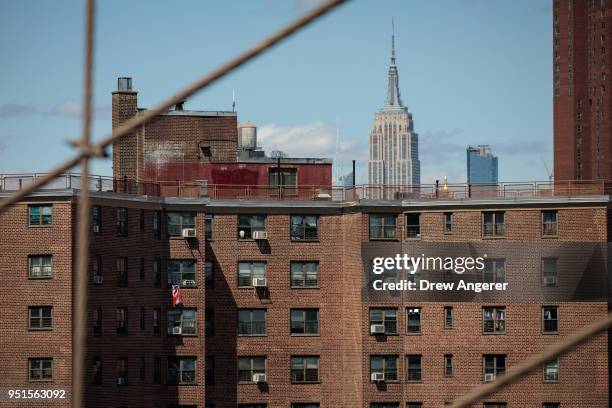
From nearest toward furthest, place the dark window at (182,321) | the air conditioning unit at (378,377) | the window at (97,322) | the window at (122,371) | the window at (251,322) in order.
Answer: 1. the window at (97,322)
2. the window at (122,371)
3. the dark window at (182,321)
4. the air conditioning unit at (378,377)
5. the window at (251,322)

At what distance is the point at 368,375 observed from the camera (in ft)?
256

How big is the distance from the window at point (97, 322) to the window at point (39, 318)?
3560 millimetres

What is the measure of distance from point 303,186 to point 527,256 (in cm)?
1448

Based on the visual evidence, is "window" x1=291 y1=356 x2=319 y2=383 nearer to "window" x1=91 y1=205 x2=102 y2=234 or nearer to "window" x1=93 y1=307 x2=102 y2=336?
"window" x1=93 y1=307 x2=102 y2=336

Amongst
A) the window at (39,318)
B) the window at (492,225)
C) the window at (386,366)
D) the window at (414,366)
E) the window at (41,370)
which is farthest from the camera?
the window at (386,366)

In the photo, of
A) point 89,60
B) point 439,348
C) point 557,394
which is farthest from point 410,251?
point 89,60

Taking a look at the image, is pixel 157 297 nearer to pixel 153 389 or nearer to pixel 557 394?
pixel 153 389

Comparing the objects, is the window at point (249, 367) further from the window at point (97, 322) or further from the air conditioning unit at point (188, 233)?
the window at point (97, 322)

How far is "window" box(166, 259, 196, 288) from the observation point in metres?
77.6

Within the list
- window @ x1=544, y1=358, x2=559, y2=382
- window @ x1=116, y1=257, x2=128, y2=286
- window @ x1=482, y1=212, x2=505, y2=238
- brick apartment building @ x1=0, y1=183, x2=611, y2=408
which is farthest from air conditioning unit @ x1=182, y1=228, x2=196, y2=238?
window @ x1=544, y1=358, x2=559, y2=382

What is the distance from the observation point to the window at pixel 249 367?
7900 cm

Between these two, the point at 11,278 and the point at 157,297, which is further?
the point at 157,297

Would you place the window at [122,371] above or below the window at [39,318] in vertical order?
below

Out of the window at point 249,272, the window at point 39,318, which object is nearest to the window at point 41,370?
the window at point 39,318
